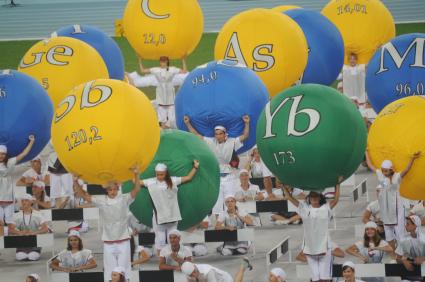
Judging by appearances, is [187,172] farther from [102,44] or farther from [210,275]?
[102,44]

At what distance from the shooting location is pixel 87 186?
1931 cm

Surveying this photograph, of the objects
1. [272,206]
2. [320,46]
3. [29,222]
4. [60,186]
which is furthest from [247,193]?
[320,46]

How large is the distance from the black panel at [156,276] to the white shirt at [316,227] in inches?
62.4

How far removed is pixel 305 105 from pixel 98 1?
94.0 feet

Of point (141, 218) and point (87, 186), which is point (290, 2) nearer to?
point (87, 186)

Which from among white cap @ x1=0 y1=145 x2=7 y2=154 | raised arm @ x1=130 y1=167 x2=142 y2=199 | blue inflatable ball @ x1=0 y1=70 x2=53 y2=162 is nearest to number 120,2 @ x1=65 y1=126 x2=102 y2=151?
raised arm @ x1=130 y1=167 x2=142 y2=199

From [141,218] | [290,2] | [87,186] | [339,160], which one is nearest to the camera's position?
[339,160]

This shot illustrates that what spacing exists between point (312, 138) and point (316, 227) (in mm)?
1095

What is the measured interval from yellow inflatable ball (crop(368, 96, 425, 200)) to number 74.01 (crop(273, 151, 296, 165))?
52.4 inches

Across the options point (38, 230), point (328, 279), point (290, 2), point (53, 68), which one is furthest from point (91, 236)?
point (290, 2)

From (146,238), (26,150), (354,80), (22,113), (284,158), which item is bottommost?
(146,238)

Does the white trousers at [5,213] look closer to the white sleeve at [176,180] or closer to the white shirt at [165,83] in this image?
the white sleeve at [176,180]

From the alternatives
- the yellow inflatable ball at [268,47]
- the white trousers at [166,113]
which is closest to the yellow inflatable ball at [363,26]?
the white trousers at [166,113]

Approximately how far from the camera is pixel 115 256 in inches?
585
